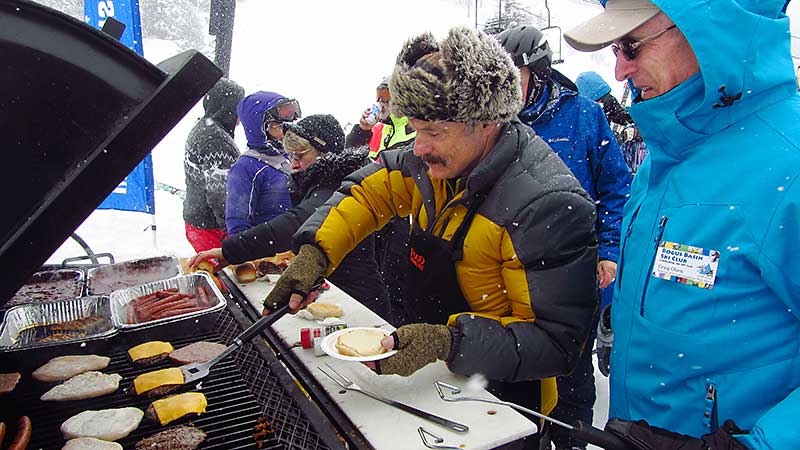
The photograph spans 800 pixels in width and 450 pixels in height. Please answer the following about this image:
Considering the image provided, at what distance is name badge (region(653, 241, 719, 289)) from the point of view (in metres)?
1.40

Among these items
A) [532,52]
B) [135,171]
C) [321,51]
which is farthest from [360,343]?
[321,51]

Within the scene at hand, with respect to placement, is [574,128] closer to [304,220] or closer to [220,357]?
[304,220]

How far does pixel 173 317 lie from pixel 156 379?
0.45 metres

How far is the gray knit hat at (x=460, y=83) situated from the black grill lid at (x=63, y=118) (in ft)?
2.79

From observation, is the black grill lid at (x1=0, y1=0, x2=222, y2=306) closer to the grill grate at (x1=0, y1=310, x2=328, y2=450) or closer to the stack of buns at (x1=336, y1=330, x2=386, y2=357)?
the grill grate at (x1=0, y1=310, x2=328, y2=450)

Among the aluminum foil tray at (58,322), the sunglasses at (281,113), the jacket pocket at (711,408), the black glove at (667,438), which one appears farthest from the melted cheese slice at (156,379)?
the sunglasses at (281,113)

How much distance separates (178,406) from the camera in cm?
171

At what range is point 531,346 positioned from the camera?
172cm

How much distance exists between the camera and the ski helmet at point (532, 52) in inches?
121

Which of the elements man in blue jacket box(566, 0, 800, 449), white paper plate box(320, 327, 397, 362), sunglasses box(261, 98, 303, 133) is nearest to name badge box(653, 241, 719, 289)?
man in blue jacket box(566, 0, 800, 449)

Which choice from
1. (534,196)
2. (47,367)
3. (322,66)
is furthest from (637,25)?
(322,66)

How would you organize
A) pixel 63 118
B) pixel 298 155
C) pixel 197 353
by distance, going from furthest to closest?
pixel 298 155 < pixel 197 353 < pixel 63 118

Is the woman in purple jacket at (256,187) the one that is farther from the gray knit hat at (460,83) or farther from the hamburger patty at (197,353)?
the gray knit hat at (460,83)

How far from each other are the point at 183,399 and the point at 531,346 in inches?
48.3
